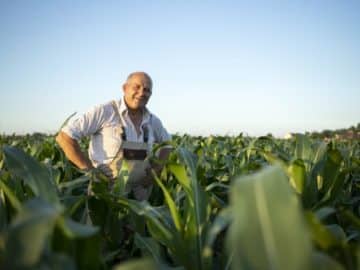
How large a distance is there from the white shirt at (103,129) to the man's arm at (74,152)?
4 cm

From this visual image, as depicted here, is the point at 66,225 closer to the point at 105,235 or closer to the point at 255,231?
the point at 255,231

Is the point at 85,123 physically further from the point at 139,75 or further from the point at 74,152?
the point at 139,75

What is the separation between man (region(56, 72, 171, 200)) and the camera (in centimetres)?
282

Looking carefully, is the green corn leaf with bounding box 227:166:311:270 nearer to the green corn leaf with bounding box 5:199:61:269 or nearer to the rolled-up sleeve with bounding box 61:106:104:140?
the green corn leaf with bounding box 5:199:61:269

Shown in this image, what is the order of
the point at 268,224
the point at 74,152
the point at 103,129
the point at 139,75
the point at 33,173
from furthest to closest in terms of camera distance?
the point at 139,75 → the point at 103,129 → the point at 74,152 → the point at 33,173 → the point at 268,224

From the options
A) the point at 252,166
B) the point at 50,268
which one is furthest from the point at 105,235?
the point at 50,268

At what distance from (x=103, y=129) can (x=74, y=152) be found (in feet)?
1.03

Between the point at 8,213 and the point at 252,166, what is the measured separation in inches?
49.8

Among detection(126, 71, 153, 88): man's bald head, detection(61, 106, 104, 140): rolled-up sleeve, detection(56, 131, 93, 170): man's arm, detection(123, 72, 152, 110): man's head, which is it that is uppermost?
detection(126, 71, 153, 88): man's bald head

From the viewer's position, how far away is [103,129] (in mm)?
3137

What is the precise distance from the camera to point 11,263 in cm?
61

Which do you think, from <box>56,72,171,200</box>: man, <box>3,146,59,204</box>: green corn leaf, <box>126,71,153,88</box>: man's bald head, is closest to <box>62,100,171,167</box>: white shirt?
<box>56,72,171,200</box>: man

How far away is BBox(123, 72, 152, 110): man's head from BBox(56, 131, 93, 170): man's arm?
0.58m

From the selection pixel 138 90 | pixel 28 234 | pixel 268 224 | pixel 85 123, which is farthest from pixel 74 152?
pixel 268 224
